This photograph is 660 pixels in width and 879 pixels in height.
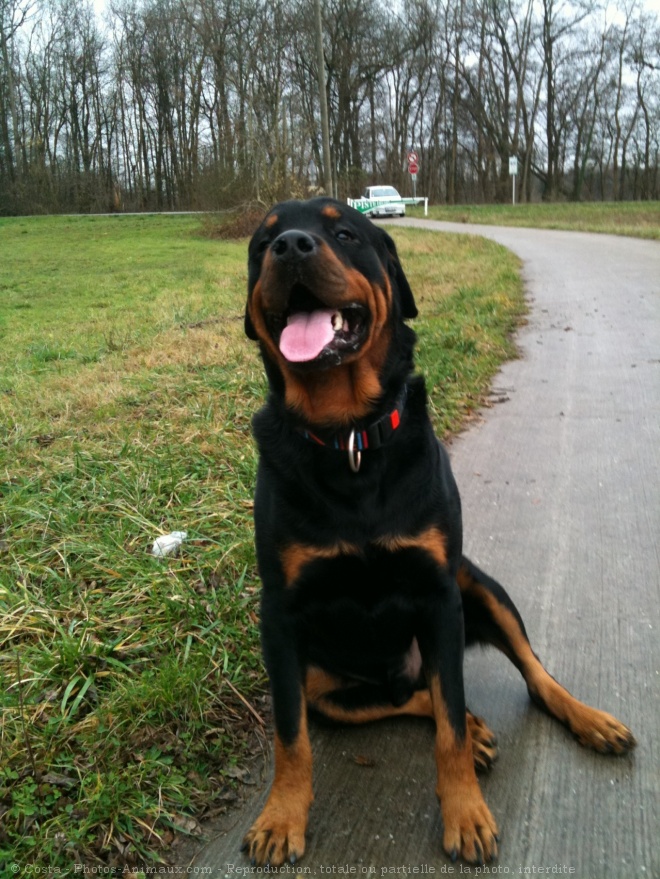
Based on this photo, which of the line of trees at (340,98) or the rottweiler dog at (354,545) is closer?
the rottweiler dog at (354,545)

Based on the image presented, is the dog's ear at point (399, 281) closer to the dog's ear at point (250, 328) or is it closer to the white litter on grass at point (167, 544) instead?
the dog's ear at point (250, 328)

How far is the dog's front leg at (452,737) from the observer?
6.44 feet

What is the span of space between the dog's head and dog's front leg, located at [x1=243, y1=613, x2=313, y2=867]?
0.70m

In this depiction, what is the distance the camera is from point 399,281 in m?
2.65

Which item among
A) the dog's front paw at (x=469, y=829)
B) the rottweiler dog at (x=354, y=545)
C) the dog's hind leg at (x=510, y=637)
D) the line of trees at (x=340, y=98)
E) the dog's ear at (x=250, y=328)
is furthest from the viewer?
the line of trees at (x=340, y=98)

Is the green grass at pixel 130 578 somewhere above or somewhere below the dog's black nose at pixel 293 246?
below

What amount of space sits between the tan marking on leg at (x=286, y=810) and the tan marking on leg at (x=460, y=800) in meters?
0.37

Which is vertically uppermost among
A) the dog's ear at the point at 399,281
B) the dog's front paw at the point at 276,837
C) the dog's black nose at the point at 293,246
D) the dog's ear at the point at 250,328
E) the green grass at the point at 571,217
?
the green grass at the point at 571,217

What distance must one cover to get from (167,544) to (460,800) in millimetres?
1814

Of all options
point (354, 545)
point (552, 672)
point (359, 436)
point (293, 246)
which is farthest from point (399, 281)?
point (552, 672)

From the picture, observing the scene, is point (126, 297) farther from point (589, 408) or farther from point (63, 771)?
point (63, 771)

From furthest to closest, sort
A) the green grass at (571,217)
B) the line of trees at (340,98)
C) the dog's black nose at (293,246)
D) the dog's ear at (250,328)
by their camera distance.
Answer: the line of trees at (340,98) < the green grass at (571,217) < the dog's ear at (250,328) < the dog's black nose at (293,246)

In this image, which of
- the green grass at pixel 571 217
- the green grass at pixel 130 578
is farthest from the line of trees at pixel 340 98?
the green grass at pixel 130 578

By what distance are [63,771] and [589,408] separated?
4.43 metres
